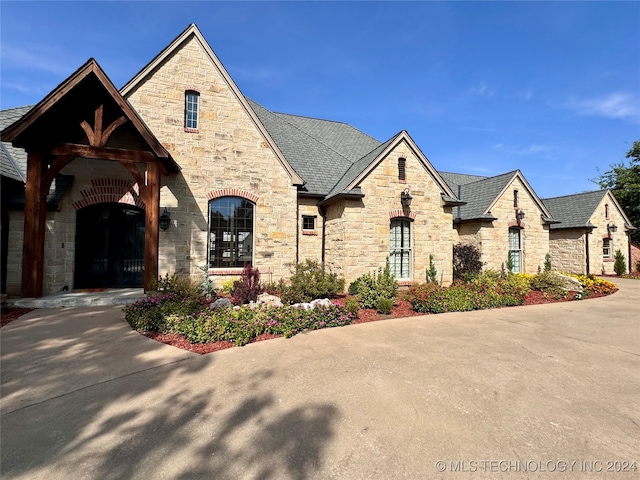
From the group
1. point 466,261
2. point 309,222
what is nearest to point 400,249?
point 309,222

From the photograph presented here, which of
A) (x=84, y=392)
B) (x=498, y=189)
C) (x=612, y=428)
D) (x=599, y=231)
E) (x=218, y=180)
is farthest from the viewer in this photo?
(x=599, y=231)

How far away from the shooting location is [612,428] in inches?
127

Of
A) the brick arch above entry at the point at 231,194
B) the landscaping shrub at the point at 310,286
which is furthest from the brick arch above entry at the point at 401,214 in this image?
the brick arch above entry at the point at 231,194

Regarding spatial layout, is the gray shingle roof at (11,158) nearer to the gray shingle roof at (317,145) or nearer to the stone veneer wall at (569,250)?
the gray shingle roof at (317,145)

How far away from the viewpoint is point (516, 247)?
16.5 meters

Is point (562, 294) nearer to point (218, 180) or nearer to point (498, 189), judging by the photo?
point (498, 189)

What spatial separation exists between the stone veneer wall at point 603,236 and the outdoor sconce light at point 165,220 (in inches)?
1034

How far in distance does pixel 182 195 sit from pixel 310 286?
564 cm

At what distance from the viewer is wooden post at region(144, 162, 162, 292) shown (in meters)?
8.73

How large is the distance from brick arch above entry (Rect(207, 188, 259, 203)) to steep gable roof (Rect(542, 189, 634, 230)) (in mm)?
22563

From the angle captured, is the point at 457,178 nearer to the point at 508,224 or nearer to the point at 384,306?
the point at 508,224

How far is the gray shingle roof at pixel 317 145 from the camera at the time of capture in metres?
13.9

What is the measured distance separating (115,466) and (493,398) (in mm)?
4324

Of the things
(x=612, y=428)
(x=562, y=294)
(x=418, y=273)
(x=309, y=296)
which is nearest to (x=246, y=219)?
(x=309, y=296)
